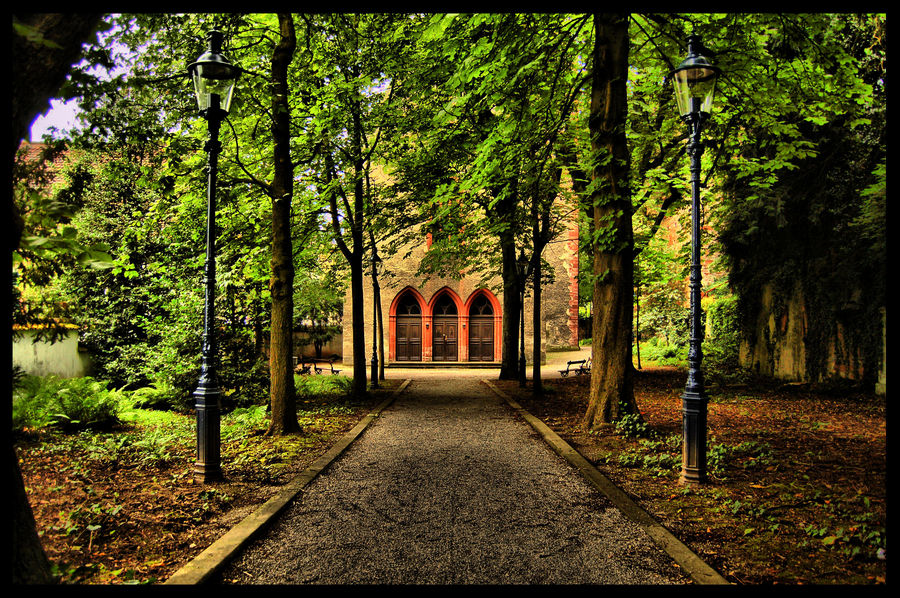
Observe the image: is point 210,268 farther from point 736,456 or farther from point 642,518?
point 736,456

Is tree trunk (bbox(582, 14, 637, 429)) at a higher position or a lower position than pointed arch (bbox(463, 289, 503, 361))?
higher

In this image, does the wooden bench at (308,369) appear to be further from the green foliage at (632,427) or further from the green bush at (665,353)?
the green bush at (665,353)

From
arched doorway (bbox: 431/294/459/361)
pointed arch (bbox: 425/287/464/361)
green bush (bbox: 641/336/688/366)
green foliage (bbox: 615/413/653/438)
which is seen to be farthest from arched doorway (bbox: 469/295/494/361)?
green foliage (bbox: 615/413/653/438)

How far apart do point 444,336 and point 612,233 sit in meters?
Answer: 22.2

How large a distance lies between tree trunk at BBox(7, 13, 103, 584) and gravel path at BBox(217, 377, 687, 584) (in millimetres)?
1267

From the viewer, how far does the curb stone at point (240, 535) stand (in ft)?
11.0

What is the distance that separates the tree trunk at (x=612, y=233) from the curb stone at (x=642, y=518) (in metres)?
1.32

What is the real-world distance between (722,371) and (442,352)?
16.8 metres

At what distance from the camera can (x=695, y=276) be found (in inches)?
228

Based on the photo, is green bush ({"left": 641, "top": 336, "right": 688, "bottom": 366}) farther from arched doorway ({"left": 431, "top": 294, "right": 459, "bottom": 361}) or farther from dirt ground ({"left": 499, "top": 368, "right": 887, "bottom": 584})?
dirt ground ({"left": 499, "top": 368, "right": 887, "bottom": 584})

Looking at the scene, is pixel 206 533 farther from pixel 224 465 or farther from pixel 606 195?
pixel 606 195

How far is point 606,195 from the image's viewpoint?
8.03 meters

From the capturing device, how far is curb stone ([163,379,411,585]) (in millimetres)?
3361

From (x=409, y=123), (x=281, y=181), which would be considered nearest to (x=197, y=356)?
(x=281, y=181)
